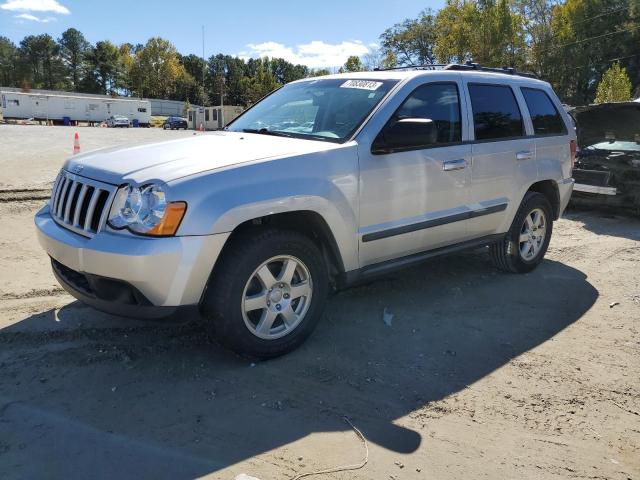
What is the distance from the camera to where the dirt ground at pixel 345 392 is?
8.55ft

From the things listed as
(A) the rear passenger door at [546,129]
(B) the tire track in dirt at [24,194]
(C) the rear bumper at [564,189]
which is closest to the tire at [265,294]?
(A) the rear passenger door at [546,129]

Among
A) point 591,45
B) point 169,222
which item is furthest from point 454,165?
point 591,45

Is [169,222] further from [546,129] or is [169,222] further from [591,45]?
[591,45]

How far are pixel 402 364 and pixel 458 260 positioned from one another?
276 centimetres

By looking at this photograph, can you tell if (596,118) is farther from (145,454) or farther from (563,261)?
(145,454)

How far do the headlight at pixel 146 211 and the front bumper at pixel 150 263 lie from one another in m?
0.06

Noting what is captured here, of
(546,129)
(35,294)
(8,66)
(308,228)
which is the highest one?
(8,66)

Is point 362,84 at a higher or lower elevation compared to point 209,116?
lower

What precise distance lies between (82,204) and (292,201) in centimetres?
129

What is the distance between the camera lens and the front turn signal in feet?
9.79

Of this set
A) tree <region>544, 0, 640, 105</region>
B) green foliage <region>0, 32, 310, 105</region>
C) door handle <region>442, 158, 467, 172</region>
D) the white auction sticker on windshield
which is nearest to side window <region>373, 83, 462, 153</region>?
door handle <region>442, 158, 467, 172</region>

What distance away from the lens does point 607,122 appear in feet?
30.7

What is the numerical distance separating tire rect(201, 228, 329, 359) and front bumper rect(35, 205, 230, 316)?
13 centimetres

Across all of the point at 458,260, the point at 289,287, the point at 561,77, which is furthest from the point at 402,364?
the point at 561,77
